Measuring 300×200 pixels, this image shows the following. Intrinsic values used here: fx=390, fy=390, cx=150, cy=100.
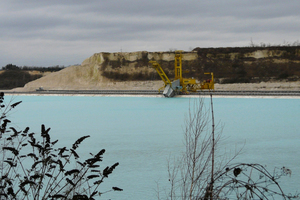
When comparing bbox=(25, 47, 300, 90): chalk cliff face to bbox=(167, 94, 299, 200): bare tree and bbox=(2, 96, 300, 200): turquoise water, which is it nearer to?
bbox=(2, 96, 300, 200): turquoise water

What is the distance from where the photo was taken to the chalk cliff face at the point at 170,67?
57.2 meters

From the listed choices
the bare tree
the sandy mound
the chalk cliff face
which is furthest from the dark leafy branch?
the chalk cliff face


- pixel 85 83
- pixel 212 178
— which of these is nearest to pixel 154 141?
pixel 212 178

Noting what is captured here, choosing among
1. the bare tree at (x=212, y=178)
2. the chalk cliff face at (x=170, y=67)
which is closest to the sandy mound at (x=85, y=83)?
the chalk cliff face at (x=170, y=67)

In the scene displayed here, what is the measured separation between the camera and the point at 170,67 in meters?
62.1

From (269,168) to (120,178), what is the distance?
3.18 meters

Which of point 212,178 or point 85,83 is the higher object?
point 85,83

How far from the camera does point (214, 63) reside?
61062 millimetres

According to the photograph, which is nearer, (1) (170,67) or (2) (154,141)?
(2) (154,141)

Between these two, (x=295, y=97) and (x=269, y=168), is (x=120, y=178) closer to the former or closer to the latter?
(x=269, y=168)

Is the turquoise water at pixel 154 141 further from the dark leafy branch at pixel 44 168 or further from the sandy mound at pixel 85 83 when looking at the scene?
the sandy mound at pixel 85 83

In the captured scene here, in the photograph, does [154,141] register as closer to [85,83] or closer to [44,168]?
[44,168]

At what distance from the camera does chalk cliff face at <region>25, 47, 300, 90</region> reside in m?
57.2

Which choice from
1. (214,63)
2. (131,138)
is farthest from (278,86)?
(131,138)
